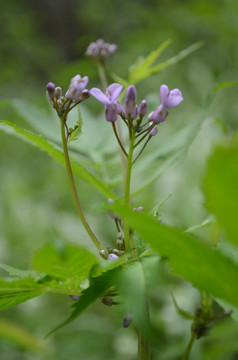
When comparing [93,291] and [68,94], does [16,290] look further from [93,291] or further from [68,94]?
[68,94]

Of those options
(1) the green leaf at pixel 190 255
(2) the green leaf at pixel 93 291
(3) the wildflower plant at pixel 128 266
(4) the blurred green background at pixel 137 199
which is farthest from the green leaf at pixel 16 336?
(1) the green leaf at pixel 190 255

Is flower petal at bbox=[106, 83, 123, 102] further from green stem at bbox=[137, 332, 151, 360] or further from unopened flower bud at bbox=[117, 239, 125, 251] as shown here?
green stem at bbox=[137, 332, 151, 360]

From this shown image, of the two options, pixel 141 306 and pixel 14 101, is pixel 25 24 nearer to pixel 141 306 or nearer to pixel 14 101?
pixel 14 101

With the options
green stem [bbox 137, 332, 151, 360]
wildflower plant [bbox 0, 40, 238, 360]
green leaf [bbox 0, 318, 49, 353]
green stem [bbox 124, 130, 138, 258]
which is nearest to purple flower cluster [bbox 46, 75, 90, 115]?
wildflower plant [bbox 0, 40, 238, 360]

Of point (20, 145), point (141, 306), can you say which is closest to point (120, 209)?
point (141, 306)

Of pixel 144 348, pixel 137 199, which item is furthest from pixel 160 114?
pixel 137 199

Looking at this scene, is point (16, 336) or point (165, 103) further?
point (16, 336)
